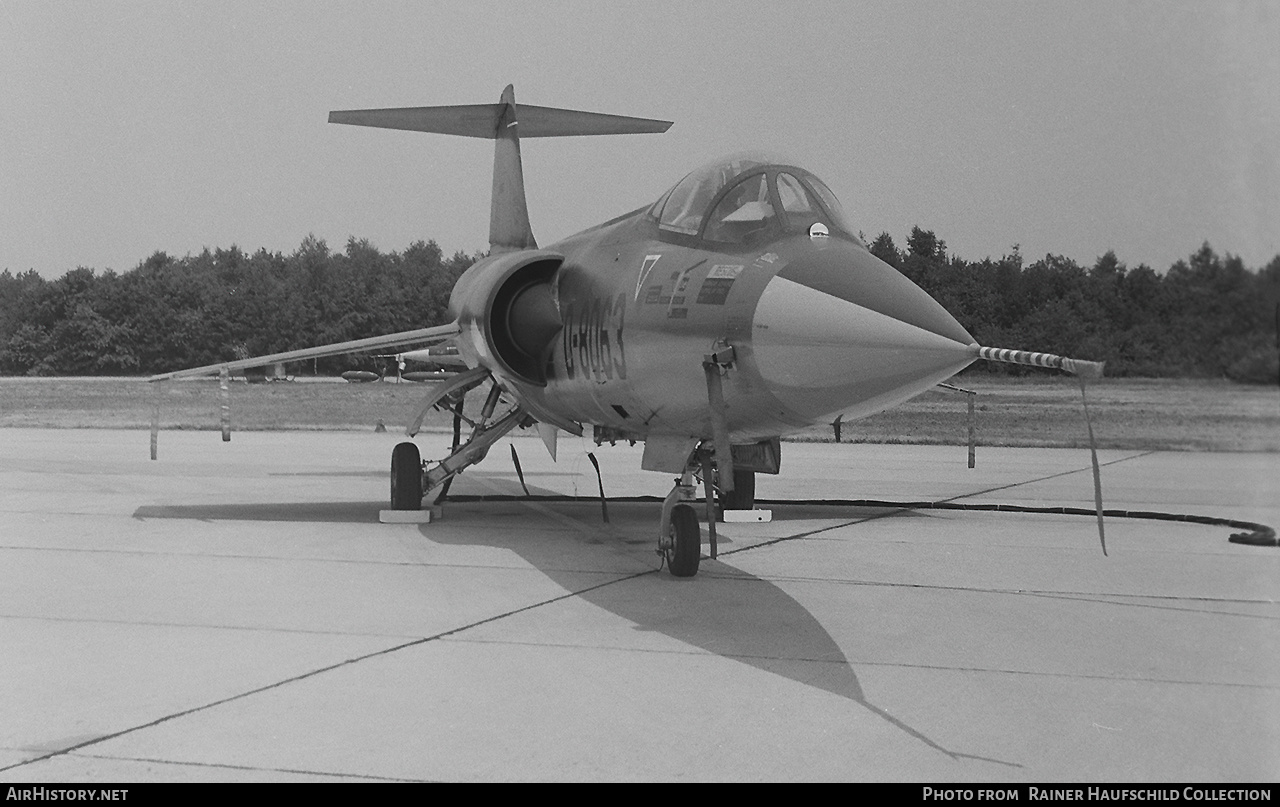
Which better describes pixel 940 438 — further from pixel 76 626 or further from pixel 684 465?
pixel 76 626

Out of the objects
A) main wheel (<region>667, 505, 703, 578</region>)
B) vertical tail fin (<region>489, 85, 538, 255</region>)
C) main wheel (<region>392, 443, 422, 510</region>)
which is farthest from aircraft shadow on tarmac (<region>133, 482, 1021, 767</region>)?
vertical tail fin (<region>489, 85, 538, 255</region>)

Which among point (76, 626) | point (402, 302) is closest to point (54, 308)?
point (402, 302)

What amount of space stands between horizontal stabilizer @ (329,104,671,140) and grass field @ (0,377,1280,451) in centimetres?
354

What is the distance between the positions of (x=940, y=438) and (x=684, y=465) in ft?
64.1

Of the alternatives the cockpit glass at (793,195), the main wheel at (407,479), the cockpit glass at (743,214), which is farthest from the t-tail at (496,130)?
the cockpit glass at (793,195)

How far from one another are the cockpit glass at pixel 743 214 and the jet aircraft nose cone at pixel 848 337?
62 centimetres

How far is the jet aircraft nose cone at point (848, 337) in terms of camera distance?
5.39 m

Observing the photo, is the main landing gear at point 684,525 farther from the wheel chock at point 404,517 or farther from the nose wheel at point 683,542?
the wheel chock at point 404,517

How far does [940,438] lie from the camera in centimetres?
2622

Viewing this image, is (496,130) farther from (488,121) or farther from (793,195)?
(793,195)

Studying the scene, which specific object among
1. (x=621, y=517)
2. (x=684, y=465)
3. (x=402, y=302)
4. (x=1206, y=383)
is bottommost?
(x=621, y=517)

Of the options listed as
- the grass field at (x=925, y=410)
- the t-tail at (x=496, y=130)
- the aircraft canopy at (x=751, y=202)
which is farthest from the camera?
the t-tail at (x=496, y=130)

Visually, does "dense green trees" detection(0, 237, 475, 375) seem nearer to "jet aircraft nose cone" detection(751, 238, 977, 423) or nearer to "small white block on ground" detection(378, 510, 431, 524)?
"small white block on ground" detection(378, 510, 431, 524)

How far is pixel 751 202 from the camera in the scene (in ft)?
23.3
